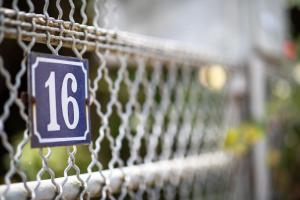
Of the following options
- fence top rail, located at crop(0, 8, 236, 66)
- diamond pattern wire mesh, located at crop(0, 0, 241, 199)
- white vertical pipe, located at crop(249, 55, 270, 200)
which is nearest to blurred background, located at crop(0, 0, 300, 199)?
white vertical pipe, located at crop(249, 55, 270, 200)

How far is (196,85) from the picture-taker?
2283 mm

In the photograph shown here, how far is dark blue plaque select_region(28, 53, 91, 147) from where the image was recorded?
0.96m

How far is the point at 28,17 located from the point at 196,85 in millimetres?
1358

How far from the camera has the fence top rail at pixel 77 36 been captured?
0.98 metres

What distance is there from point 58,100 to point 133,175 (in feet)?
1.81

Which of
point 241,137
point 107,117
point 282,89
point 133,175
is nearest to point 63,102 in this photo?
point 107,117

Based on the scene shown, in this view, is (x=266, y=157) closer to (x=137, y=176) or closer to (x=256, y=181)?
(x=256, y=181)

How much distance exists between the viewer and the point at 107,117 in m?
1.35

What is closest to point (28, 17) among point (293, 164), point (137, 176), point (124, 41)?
point (124, 41)

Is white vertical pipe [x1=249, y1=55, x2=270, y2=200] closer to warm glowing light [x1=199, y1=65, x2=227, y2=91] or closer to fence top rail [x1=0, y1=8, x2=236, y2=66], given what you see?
warm glowing light [x1=199, y1=65, x2=227, y2=91]

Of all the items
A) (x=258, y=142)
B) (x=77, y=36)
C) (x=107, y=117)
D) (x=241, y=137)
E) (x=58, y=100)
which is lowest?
(x=258, y=142)

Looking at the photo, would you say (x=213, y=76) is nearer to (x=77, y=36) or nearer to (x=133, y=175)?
(x=133, y=175)

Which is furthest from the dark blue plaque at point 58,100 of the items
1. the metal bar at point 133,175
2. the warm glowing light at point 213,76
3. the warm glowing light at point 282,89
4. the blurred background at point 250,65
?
the warm glowing light at point 282,89

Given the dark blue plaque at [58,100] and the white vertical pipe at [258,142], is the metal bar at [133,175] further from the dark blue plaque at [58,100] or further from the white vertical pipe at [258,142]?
the white vertical pipe at [258,142]
